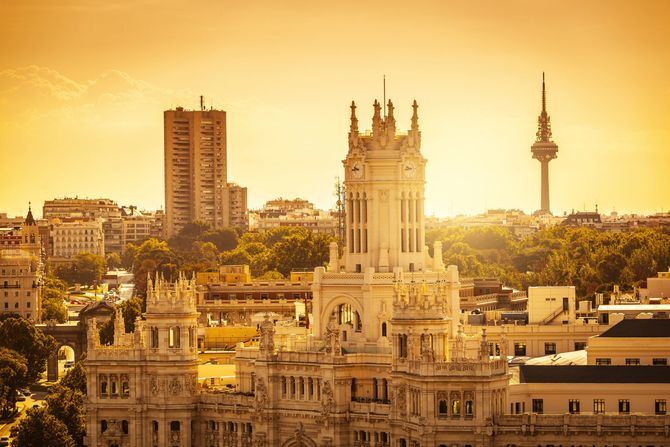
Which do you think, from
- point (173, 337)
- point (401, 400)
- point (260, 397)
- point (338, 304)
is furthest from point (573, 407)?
point (173, 337)

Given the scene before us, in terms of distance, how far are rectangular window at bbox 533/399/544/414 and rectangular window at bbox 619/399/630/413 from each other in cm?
469

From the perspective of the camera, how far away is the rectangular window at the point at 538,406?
15238 centimetres

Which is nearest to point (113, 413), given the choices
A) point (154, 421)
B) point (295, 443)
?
point (154, 421)

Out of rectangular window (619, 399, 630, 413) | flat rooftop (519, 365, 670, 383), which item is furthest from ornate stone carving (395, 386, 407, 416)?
rectangular window (619, 399, 630, 413)

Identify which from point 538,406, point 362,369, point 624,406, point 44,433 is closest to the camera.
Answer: point 624,406

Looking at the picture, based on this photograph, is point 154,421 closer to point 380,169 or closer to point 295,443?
point 295,443

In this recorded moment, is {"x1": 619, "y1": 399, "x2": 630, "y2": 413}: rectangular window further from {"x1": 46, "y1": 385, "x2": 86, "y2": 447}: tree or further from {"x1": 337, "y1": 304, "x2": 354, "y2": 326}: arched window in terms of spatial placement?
{"x1": 46, "y1": 385, "x2": 86, "y2": 447}: tree

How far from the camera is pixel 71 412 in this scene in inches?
7274

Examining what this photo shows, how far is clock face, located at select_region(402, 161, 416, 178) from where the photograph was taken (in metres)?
162

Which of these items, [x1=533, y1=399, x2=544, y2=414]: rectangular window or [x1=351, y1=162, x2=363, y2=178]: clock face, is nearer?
[x1=533, y1=399, x2=544, y2=414]: rectangular window

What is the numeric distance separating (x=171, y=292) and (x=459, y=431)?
26.5m

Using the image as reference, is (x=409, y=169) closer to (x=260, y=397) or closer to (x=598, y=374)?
(x=260, y=397)

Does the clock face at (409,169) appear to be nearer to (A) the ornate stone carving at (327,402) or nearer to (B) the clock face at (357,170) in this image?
(B) the clock face at (357,170)

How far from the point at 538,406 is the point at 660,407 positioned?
7.32 meters
